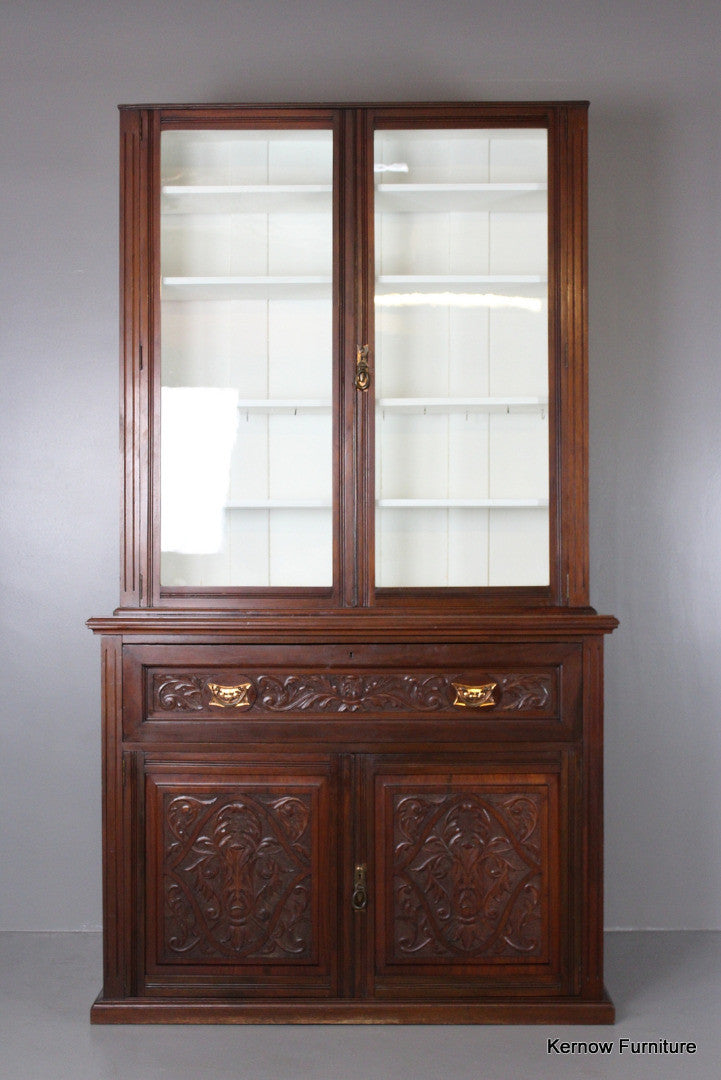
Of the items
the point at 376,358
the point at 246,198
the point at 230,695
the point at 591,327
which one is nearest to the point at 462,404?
the point at 376,358

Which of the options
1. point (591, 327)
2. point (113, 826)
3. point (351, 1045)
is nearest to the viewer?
point (351, 1045)

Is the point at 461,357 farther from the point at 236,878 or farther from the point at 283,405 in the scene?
the point at 236,878

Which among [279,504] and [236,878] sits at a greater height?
[279,504]

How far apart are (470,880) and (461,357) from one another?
1.43 metres

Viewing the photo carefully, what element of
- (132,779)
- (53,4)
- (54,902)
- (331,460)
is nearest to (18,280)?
(53,4)

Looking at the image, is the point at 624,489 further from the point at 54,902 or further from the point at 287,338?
the point at 54,902

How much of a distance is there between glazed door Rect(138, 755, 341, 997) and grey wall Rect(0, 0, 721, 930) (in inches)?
29.7

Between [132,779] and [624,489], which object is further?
[624,489]

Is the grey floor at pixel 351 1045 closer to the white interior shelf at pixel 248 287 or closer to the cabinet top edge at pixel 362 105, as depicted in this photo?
the white interior shelf at pixel 248 287

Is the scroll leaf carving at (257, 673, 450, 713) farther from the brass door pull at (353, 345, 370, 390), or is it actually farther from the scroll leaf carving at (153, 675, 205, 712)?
the brass door pull at (353, 345, 370, 390)

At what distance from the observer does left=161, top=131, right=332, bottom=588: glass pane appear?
2688 mm

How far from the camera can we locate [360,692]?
2.58 m

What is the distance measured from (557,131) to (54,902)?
2873 millimetres

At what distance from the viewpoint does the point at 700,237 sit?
10.5ft
